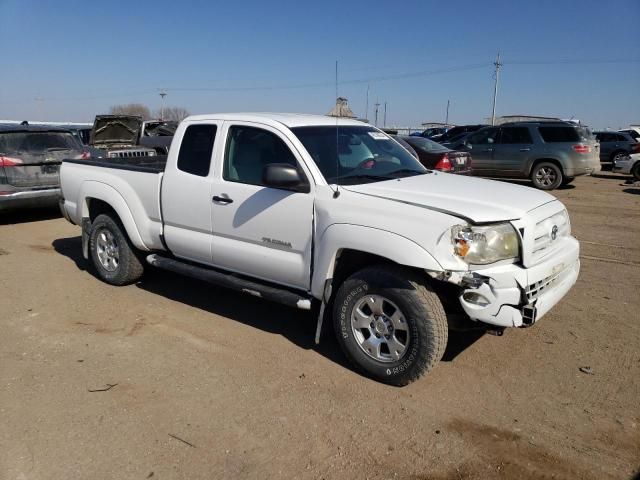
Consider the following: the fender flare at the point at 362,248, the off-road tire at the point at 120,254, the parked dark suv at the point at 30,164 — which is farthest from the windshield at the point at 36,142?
the fender flare at the point at 362,248

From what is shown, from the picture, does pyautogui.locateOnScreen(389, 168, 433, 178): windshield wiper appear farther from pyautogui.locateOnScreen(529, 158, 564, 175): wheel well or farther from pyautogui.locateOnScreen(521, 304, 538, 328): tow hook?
pyautogui.locateOnScreen(529, 158, 564, 175): wheel well

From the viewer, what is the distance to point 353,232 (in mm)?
3801

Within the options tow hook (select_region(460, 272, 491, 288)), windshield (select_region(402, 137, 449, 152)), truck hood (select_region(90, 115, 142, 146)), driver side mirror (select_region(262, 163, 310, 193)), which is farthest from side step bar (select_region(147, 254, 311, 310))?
truck hood (select_region(90, 115, 142, 146))

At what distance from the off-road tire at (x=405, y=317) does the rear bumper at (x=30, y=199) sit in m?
7.11

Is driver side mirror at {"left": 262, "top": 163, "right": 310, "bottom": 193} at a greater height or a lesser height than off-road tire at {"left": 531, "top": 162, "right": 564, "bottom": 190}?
greater

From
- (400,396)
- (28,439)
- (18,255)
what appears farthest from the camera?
(18,255)

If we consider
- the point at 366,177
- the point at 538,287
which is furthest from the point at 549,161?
the point at 538,287

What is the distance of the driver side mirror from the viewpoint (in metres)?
3.99

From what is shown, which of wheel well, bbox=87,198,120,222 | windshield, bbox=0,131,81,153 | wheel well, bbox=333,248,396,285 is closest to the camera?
wheel well, bbox=333,248,396,285

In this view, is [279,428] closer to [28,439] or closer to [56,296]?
[28,439]

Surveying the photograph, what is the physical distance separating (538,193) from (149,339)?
3.49m

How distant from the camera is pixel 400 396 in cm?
372

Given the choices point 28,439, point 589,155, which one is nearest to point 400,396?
point 28,439

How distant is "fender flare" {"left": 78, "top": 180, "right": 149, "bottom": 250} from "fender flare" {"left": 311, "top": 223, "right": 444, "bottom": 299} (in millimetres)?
2333
